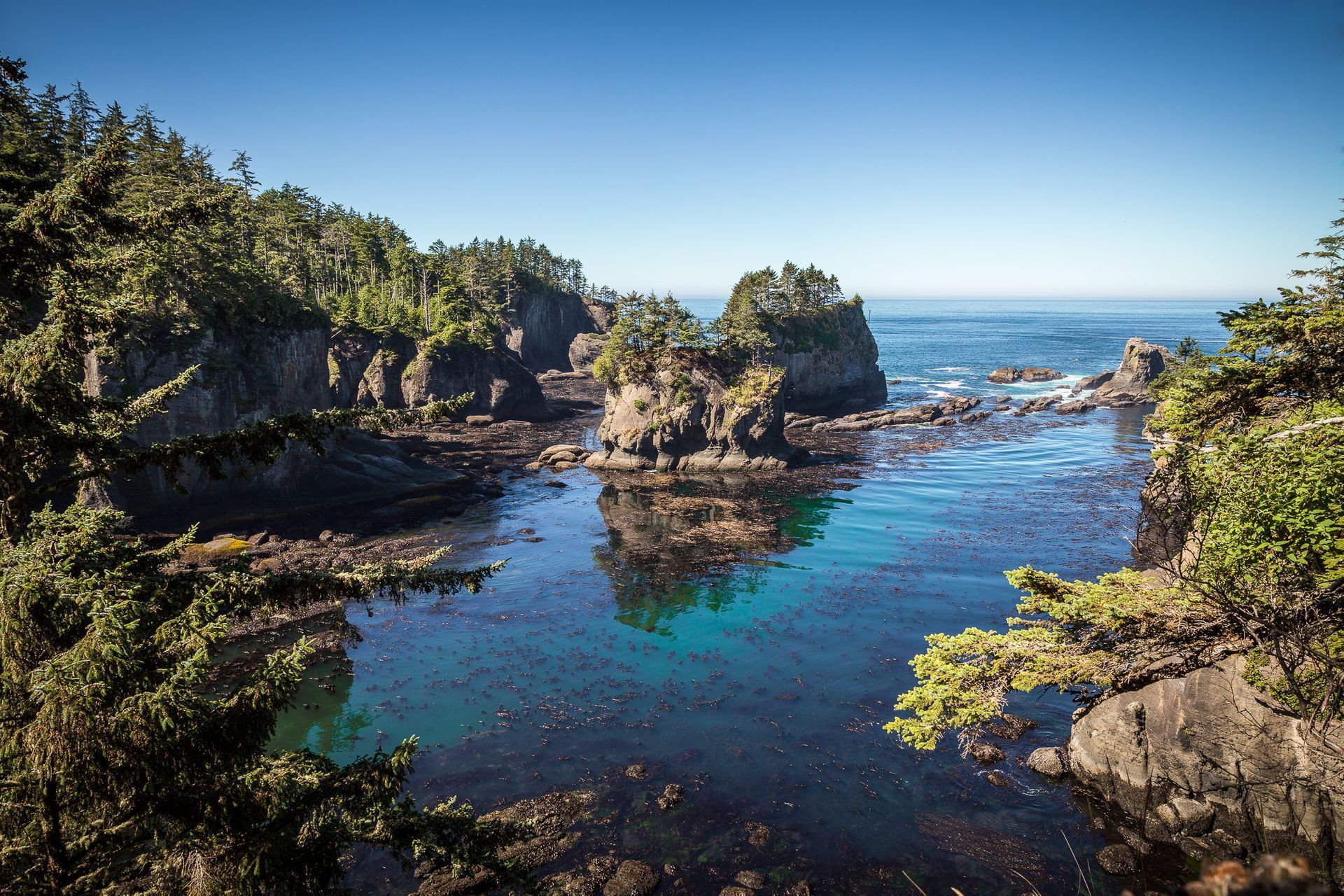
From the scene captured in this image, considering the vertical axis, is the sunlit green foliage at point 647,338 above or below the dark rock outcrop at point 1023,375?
above

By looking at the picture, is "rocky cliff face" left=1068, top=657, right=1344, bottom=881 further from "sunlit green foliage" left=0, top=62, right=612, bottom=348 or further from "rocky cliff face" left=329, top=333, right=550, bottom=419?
"rocky cliff face" left=329, top=333, right=550, bottom=419

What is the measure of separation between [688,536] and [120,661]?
126 feet

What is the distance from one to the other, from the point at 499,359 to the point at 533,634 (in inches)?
2192

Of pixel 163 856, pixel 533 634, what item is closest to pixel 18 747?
pixel 163 856

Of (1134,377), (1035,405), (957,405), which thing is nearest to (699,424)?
(957,405)

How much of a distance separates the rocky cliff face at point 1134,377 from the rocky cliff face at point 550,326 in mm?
78631

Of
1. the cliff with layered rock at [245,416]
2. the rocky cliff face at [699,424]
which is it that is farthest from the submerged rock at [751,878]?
the rocky cliff face at [699,424]

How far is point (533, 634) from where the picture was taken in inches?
1216

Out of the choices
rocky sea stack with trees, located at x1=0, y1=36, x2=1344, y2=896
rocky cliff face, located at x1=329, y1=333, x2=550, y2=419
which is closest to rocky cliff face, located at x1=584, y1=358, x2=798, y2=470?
rocky sea stack with trees, located at x1=0, y1=36, x2=1344, y2=896

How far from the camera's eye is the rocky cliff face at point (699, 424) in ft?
192

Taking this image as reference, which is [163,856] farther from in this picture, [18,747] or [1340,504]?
[1340,504]

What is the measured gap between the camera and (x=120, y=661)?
6562 millimetres

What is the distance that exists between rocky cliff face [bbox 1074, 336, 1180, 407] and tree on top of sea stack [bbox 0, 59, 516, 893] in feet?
332

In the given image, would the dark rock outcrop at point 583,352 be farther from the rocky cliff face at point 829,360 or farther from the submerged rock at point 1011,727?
the submerged rock at point 1011,727
